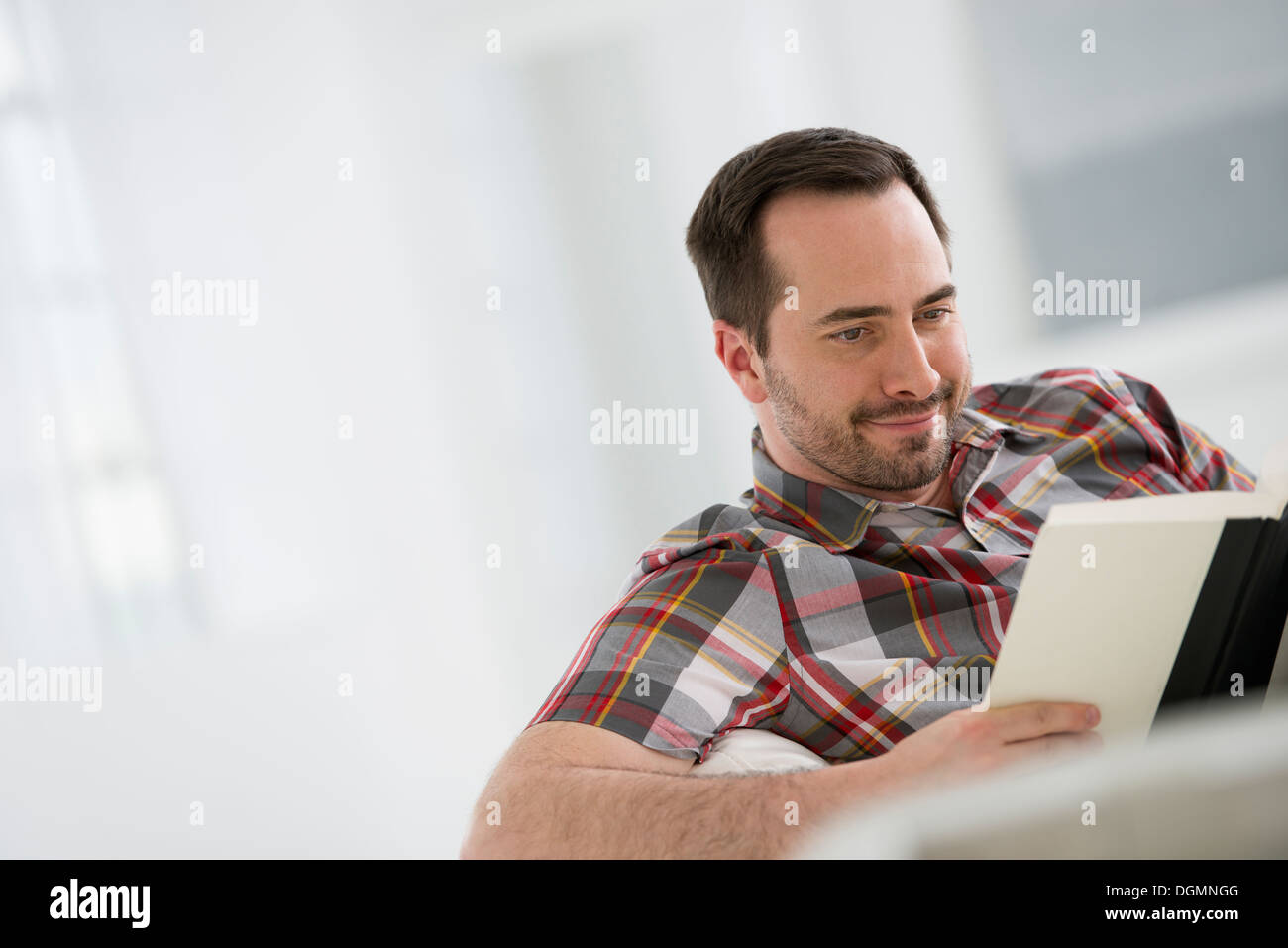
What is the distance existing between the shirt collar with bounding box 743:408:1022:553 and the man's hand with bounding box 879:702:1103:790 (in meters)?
0.44

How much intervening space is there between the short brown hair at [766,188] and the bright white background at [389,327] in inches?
49.3

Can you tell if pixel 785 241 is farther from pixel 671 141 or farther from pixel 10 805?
pixel 10 805

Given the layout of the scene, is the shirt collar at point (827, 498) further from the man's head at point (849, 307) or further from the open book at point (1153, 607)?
the open book at point (1153, 607)

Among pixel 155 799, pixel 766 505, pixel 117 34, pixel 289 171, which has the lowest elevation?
pixel 155 799

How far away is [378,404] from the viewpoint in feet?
8.72

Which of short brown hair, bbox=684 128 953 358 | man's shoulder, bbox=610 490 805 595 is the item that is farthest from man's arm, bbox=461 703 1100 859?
short brown hair, bbox=684 128 953 358

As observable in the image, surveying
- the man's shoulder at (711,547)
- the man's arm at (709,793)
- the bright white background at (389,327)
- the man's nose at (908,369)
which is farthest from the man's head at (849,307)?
the bright white background at (389,327)

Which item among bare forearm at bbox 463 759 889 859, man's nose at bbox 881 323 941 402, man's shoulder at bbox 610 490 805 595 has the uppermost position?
man's nose at bbox 881 323 941 402

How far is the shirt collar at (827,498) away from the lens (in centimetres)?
118

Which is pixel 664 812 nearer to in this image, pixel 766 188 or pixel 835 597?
pixel 835 597

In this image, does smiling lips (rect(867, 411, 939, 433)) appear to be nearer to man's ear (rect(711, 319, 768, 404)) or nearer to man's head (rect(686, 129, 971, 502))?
man's head (rect(686, 129, 971, 502))

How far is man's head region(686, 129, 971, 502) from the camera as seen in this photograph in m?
1.19

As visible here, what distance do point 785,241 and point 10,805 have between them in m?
2.25
